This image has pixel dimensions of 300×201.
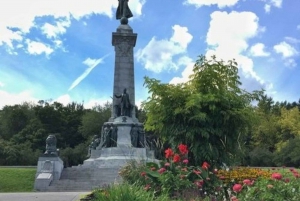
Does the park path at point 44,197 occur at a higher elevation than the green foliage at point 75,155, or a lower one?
lower

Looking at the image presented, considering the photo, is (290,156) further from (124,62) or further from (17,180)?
(17,180)

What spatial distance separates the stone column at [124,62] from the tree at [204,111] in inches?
722

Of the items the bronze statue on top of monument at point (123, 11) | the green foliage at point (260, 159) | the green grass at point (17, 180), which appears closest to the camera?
the green grass at point (17, 180)

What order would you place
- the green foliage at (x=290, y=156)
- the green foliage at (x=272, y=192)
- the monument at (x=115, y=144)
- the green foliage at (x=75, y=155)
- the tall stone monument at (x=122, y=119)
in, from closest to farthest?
the green foliage at (x=272, y=192) → the monument at (x=115, y=144) → the tall stone monument at (x=122, y=119) → the green foliage at (x=290, y=156) → the green foliage at (x=75, y=155)

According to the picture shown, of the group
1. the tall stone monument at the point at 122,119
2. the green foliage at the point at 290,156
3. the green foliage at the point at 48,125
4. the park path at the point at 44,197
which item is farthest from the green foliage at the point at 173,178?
the green foliage at the point at 48,125

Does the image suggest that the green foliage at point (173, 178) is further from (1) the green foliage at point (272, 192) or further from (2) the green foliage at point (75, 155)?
(2) the green foliage at point (75, 155)

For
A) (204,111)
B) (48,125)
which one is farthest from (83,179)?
(48,125)

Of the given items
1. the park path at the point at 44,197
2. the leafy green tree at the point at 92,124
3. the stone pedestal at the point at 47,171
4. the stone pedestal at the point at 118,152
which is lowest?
the park path at the point at 44,197

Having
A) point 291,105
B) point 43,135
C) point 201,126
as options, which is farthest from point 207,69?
point 291,105

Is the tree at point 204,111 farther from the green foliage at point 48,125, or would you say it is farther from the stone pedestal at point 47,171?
the green foliage at point 48,125

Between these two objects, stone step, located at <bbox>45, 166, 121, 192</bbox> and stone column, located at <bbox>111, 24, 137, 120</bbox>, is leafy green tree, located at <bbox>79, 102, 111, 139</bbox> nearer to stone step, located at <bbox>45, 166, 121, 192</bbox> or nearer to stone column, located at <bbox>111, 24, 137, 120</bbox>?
stone column, located at <bbox>111, 24, 137, 120</bbox>

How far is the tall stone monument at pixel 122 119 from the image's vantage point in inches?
1052

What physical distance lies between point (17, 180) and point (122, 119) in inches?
357

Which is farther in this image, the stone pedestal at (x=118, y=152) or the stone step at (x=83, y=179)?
the stone pedestal at (x=118, y=152)
